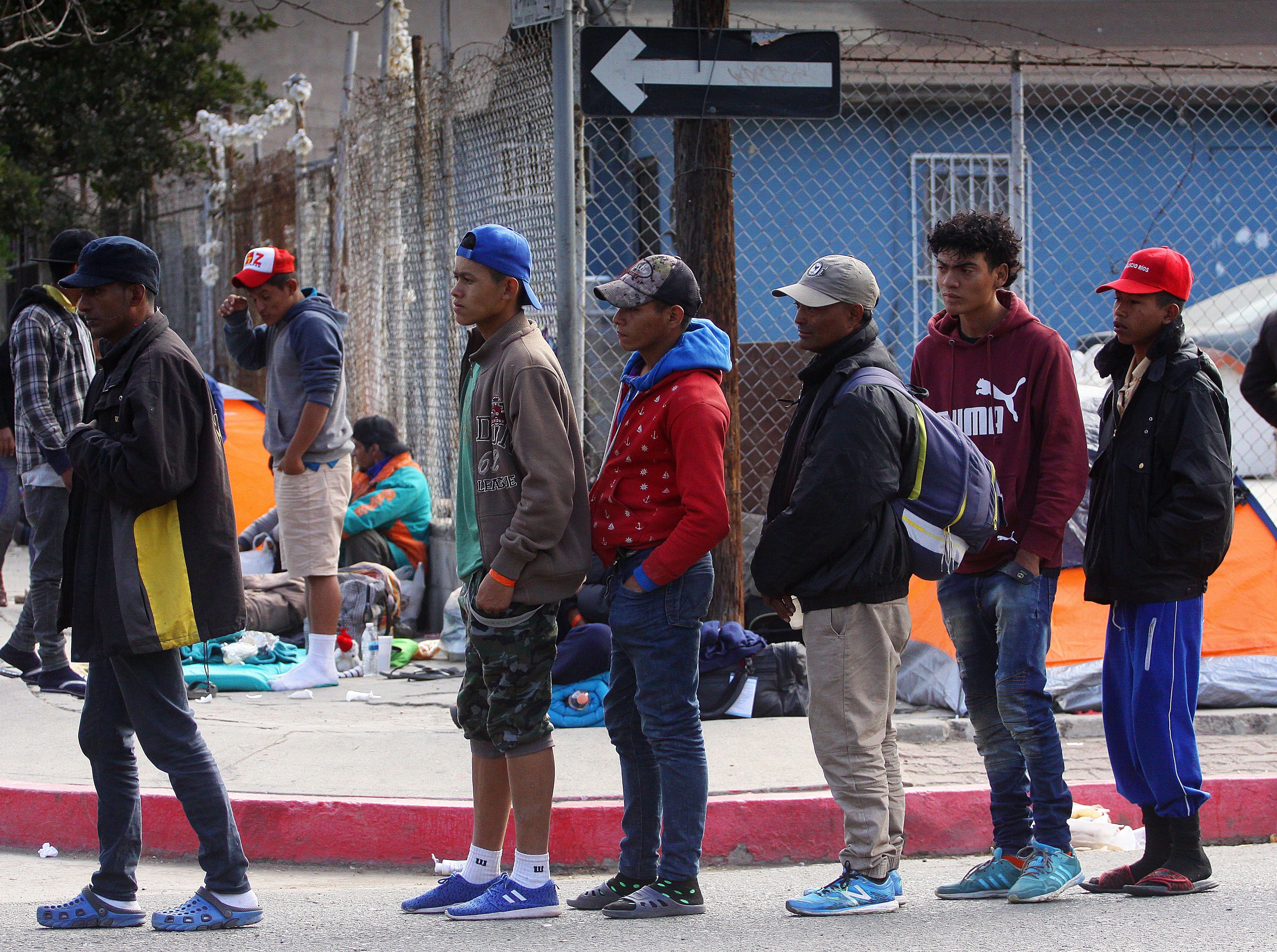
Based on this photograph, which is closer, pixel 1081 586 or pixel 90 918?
pixel 90 918

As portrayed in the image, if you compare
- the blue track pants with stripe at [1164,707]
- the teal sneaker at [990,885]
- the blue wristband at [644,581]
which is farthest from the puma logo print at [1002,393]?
the teal sneaker at [990,885]

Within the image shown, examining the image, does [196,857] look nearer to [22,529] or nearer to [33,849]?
[33,849]

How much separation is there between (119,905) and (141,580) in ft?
3.04

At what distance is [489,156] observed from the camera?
24.0 feet

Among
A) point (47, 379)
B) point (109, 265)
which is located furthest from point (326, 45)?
point (109, 265)

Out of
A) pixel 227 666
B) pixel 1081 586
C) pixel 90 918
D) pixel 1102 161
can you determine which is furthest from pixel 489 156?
pixel 1102 161

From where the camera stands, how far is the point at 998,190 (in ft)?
35.3

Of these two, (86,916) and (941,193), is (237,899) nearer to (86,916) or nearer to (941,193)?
(86,916)

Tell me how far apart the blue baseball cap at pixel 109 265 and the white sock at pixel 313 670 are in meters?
3.13

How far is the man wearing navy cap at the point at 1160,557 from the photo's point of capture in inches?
148

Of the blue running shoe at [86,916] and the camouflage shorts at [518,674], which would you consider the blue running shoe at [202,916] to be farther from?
the camouflage shorts at [518,674]

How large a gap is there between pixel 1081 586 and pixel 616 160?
19.2 ft

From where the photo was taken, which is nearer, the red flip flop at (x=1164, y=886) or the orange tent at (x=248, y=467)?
the red flip flop at (x=1164, y=886)

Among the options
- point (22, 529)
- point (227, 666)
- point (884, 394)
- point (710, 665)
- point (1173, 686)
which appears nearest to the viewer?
point (884, 394)
